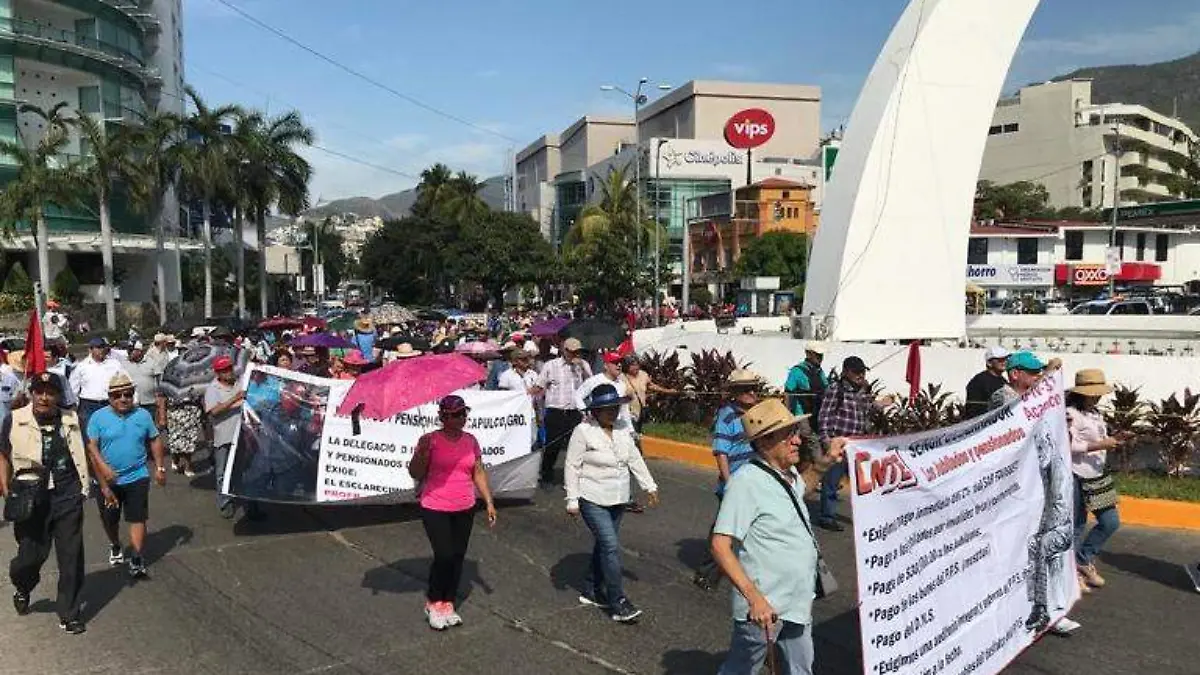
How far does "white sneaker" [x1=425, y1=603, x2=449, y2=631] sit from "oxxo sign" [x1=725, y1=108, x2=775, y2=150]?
2987 inches

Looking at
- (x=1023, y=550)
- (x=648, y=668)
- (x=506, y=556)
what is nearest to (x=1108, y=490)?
(x=1023, y=550)

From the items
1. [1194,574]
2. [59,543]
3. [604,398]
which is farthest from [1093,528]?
[59,543]

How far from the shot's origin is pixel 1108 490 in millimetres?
6496

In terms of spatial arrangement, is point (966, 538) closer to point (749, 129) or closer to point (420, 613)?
point (420, 613)

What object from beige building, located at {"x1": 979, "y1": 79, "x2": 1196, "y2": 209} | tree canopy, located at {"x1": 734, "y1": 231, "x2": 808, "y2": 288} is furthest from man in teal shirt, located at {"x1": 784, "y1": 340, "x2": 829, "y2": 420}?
beige building, located at {"x1": 979, "y1": 79, "x2": 1196, "y2": 209}

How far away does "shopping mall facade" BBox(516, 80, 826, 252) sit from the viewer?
8425cm

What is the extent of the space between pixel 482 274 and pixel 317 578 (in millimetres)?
59986

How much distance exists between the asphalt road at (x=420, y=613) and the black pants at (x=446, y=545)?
27cm

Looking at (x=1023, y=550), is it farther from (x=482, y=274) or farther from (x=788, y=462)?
(x=482, y=274)

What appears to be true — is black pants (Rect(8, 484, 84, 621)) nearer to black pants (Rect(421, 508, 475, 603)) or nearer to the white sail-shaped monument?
black pants (Rect(421, 508, 475, 603))

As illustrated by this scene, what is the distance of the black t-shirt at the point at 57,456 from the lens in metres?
6.14

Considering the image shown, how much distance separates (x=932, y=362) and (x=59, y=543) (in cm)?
1060

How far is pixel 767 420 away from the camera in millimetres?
3953

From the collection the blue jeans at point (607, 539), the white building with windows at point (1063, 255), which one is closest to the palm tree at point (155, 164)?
the white building with windows at point (1063, 255)
